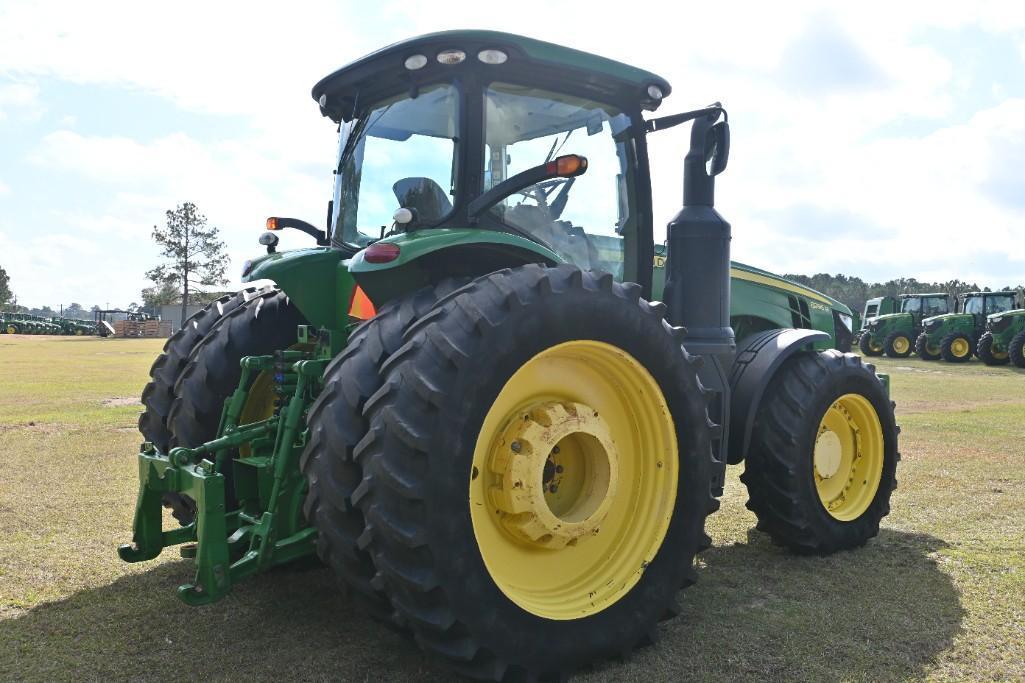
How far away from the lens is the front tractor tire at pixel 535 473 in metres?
2.57

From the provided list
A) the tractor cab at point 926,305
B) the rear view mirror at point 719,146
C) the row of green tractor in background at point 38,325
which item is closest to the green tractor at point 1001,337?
the tractor cab at point 926,305

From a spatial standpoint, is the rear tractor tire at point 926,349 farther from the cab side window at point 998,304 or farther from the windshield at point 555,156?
the windshield at point 555,156

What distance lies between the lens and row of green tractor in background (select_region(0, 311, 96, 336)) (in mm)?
53062

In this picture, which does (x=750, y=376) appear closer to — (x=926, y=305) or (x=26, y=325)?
(x=926, y=305)

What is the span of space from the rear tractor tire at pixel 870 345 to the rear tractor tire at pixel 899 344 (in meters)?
0.43

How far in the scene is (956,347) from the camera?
1002 inches

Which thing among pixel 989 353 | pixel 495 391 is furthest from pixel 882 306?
pixel 495 391

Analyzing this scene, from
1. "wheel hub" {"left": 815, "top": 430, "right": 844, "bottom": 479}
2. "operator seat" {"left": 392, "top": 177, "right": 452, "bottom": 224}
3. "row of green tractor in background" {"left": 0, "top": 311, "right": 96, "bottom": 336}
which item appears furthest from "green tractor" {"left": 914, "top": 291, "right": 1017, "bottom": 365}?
"row of green tractor in background" {"left": 0, "top": 311, "right": 96, "bottom": 336}

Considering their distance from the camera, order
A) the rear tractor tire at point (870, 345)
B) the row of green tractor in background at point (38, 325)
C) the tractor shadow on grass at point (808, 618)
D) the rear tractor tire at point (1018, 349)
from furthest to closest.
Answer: the row of green tractor in background at point (38, 325) < the rear tractor tire at point (870, 345) < the rear tractor tire at point (1018, 349) < the tractor shadow on grass at point (808, 618)

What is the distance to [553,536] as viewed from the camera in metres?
2.99

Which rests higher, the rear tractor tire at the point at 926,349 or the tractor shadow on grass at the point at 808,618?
the rear tractor tire at the point at 926,349

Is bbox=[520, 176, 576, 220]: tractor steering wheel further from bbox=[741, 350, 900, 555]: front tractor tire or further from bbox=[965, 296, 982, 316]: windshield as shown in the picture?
bbox=[965, 296, 982, 316]: windshield

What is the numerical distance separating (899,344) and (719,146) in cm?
2717

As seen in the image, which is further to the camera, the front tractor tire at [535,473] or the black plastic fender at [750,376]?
the black plastic fender at [750,376]
